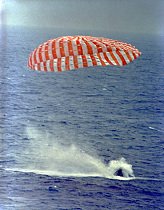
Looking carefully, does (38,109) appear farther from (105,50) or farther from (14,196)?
(105,50)

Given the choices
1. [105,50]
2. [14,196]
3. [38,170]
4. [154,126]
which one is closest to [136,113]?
[154,126]

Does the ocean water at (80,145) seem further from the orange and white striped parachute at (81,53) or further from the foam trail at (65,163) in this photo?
the orange and white striped parachute at (81,53)

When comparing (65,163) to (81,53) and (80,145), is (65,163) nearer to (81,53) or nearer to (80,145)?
(80,145)

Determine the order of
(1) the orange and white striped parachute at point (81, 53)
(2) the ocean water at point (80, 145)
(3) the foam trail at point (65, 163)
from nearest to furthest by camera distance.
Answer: (1) the orange and white striped parachute at point (81, 53), (2) the ocean water at point (80, 145), (3) the foam trail at point (65, 163)

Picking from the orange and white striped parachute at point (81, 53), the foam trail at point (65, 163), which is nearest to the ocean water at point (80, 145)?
the foam trail at point (65, 163)

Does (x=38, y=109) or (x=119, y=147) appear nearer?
(x=119, y=147)

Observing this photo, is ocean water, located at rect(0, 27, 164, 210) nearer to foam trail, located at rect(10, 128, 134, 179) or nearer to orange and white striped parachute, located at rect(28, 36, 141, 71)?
foam trail, located at rect(10, 128, 134, 179)
